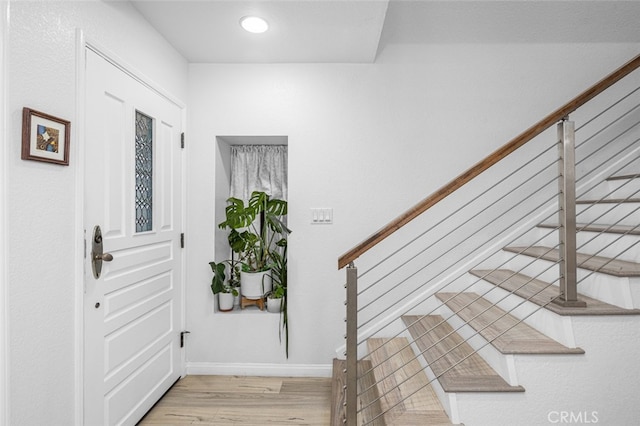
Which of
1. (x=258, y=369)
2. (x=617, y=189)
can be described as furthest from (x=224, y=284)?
(x=617, y=189)

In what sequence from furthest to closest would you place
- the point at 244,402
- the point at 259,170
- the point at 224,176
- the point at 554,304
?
the point at 259,170
the point at 224,176
the point at 244,402
the point at 554,304

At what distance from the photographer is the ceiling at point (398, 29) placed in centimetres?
214

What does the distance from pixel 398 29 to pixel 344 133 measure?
2.95 feet

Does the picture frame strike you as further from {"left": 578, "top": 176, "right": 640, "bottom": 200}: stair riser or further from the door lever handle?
{"left": 578, "top": 176, "right": 640, "bottom": 200}: stair riser

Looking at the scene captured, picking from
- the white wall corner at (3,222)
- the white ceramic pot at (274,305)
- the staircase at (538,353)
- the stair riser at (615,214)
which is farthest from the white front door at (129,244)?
the stair riser at (615,214)

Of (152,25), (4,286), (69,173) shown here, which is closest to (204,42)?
(152,25)

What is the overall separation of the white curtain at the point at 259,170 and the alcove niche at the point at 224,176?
6 cm

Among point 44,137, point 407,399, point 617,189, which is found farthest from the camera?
point 617,189

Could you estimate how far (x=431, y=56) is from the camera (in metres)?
2.63

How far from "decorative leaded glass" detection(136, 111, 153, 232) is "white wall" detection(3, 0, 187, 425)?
1.63 feet

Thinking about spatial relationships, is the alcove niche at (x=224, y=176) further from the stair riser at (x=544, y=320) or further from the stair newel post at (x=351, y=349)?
the stair riser at (x=544, y=320)

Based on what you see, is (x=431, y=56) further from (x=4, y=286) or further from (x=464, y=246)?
(x=4, y=286)

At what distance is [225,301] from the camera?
2.70 m

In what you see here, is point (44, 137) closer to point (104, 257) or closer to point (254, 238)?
point (104, 257)
